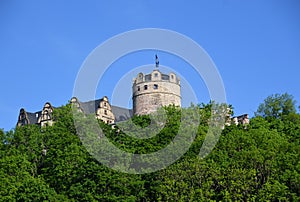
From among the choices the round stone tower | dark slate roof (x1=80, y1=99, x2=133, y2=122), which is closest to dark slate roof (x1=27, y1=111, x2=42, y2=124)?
dark slate roof (x1=80, y1=99, x2=133, y2=122)

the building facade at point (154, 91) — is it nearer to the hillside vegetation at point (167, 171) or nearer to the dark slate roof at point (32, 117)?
the hillside vegetation at point (167, 171)

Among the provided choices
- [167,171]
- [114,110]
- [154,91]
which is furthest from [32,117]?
[167,171]

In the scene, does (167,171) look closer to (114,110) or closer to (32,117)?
(32,117)

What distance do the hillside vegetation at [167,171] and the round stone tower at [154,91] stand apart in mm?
11504

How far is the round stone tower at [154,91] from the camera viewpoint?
6028 cm

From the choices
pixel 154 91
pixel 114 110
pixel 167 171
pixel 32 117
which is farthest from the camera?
pixel 114 110

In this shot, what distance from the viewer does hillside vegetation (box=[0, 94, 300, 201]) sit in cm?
3778

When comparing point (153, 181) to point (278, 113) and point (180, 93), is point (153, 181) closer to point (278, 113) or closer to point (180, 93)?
point (180, 93)

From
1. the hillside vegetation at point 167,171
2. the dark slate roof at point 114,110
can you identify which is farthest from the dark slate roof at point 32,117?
the hillside vegetation at point 167,171

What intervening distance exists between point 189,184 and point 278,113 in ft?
110

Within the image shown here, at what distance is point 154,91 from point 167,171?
2182 centimetres

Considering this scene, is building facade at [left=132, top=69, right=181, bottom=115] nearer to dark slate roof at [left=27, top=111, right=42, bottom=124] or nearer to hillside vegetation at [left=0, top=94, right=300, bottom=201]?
hillside vegetation at [left=0, top=94, right=300, bottom=201]

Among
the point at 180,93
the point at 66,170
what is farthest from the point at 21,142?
the point at 180,93

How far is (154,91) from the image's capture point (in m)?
60.8
